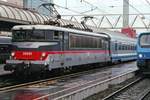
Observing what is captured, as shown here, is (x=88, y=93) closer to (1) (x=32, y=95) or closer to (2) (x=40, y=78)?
(1) (x=32, y=95)

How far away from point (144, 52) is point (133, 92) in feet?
18.2

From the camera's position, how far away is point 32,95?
16.1 meters

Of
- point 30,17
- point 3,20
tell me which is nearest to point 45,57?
point 3,20

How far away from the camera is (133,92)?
61.7 ft

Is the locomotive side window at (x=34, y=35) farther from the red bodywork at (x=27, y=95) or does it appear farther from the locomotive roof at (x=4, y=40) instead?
the locomotive roof at (x=4, y=40)

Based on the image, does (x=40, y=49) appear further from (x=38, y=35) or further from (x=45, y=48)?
(x=38, y=35)

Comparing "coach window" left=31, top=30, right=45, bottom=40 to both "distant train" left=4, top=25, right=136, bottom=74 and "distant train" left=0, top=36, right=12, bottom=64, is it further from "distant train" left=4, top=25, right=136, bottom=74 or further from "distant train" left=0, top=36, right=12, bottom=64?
"distant train" left=0, top=36, right=12, bottom=64

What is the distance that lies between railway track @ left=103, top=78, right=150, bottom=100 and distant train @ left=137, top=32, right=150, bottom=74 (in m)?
0.81

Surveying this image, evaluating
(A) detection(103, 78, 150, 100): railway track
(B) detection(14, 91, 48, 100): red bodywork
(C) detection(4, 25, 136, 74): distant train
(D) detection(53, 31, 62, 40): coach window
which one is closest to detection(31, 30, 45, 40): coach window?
(C) detection(4, 25, 136, 74): distant train

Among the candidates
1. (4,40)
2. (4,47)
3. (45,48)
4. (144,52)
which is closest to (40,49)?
(45,48)

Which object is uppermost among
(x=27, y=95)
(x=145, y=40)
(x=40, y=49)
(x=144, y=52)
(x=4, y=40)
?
(x=4, y=40)

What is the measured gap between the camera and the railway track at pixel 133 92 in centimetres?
1672

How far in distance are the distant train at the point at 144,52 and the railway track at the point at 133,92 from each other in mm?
812

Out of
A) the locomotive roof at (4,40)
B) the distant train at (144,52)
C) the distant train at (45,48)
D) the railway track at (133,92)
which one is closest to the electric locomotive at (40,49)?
the distant train at (45,48)
